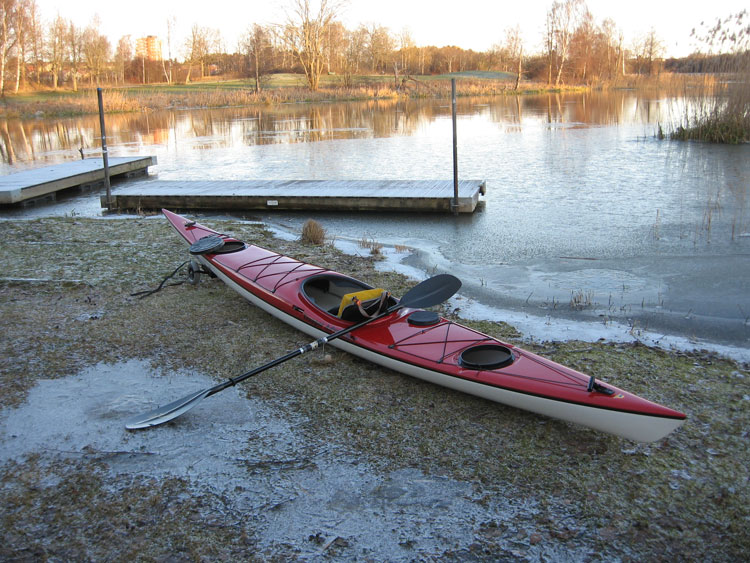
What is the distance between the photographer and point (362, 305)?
4.36 m

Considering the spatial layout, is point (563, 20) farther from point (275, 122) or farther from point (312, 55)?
point (275, 122)

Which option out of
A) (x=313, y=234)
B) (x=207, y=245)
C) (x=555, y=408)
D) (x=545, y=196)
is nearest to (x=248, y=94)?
(x=545, y=196)

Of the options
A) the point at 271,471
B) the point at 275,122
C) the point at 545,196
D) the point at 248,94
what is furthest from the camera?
the point at 248,94

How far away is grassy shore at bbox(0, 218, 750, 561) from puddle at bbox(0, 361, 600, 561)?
0.17 feet

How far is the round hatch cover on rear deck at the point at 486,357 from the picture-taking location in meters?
3.69

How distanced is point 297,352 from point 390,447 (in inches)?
36.6

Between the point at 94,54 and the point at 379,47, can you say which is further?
the point at 379,47

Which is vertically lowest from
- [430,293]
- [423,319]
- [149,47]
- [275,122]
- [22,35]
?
[423,319]

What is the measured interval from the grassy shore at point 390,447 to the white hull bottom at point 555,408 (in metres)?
0.12

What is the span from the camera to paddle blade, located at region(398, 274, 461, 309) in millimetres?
4426

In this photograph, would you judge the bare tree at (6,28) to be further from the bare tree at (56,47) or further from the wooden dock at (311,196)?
the wooden dock at (311,196)

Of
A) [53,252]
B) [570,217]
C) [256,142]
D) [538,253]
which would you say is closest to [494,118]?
[256,142]

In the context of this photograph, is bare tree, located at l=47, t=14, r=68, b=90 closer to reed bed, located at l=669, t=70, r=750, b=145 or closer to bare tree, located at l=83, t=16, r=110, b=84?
bare tree, located at l=83, t=16, r=110, b=84

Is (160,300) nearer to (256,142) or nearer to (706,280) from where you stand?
(706,280)
